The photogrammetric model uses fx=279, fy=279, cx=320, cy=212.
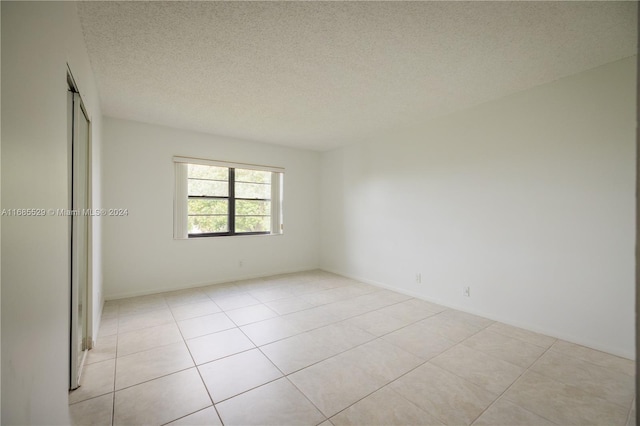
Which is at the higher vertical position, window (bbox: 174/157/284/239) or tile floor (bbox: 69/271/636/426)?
window (bbox: 174/157/284/239)

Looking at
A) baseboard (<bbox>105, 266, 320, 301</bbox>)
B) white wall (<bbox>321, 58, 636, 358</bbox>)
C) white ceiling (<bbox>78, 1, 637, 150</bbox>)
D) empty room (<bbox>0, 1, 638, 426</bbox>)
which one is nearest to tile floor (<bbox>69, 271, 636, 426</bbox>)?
empty room (<bbox>0, 1, 638, 426</bbox>)

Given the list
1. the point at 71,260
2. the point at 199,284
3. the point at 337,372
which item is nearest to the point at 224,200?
the point at 199,284

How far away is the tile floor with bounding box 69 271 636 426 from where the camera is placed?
1707 millimetres

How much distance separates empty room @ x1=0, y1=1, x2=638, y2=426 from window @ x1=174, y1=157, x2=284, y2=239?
0.05 meters

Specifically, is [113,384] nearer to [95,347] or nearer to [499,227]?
[95,347]

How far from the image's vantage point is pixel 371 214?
185 inches

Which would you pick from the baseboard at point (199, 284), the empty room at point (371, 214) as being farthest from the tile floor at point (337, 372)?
the baseboard at point (199, 284)

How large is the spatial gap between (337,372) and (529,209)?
8.26 feet

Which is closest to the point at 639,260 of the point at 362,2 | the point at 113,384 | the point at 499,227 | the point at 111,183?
Answer: the point at 362,2

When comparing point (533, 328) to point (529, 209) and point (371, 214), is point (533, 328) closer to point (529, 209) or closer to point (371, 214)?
point (529, 209)

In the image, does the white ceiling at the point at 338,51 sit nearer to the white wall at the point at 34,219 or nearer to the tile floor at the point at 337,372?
the white wall at the point at 34,219

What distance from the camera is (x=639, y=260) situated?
85 cm

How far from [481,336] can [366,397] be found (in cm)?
158

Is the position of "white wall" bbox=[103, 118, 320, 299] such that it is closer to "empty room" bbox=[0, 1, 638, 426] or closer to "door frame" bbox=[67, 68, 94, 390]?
"empty room" bbox=[0, 1, 638, 426]
